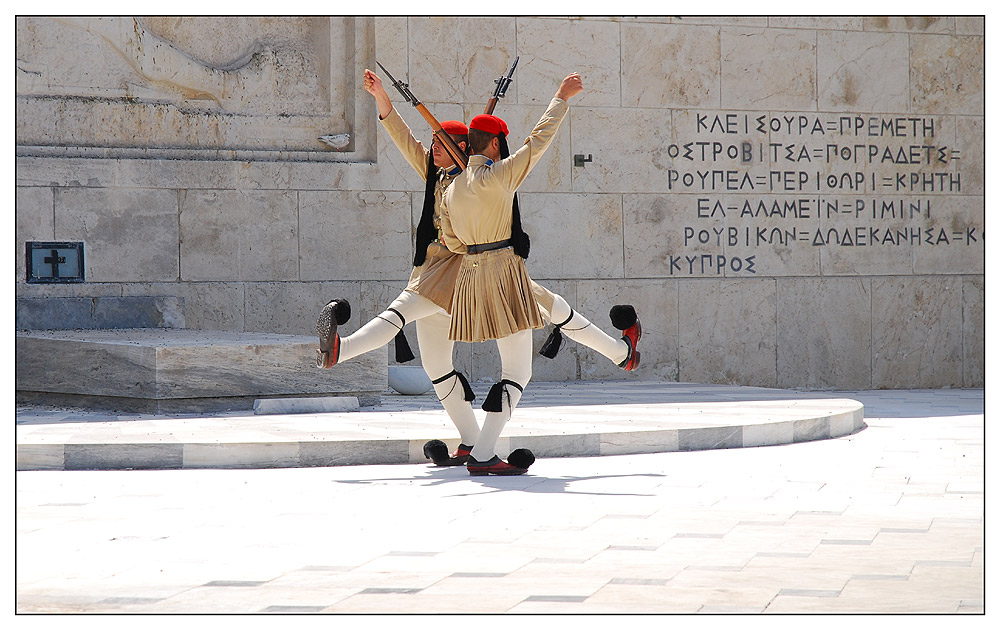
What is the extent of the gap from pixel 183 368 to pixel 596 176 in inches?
197

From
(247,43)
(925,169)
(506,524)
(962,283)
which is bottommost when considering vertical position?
(506,524)

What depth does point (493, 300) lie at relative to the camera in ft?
20.0

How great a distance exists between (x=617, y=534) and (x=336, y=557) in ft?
3.48

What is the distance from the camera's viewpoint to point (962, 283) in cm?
1309

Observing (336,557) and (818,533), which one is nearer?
(336,557)

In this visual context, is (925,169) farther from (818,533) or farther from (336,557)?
(336,557)

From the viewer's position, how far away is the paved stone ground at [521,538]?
3623mm

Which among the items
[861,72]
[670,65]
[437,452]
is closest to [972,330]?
[861,72]

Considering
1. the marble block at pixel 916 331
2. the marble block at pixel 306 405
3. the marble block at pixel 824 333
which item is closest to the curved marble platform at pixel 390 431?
the marble block at pixel 306 405

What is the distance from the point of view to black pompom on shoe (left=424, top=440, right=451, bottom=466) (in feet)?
21.8

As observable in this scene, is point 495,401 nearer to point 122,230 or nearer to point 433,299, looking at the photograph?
point 433,299

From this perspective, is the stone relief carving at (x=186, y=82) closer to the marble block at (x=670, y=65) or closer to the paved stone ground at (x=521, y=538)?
the marble block at (x=670, y=65)

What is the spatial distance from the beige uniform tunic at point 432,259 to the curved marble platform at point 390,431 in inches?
39.3
